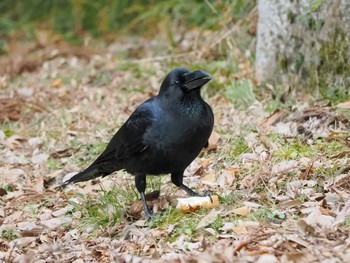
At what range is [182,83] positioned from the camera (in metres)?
4.35

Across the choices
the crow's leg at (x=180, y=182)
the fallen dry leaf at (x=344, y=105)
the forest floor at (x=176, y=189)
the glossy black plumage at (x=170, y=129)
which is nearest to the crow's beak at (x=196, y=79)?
the glossy black plumage at (x=170, y=129)

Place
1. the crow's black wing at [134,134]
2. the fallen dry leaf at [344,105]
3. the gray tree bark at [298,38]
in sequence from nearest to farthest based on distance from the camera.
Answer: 1. the crow's black wing at [134,134]
2. the fallen dry leaf at [344,105]
3. the gray tree bark at [298,38]

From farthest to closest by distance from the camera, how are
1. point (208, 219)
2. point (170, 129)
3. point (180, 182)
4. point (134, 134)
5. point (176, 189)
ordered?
point (176, 189) < point (180, 182) < point (134, 134) < point (170, 129) < point (208, 219)

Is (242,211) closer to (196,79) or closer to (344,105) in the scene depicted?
(196,79)

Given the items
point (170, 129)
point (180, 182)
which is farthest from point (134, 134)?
point (180, 182)

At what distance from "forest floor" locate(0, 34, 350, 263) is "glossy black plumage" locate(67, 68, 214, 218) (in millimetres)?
292

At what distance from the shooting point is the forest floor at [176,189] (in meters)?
3.79

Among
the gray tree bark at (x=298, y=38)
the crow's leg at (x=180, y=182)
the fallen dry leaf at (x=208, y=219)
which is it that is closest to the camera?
the fallen dry leaf at (x=208, y=219)

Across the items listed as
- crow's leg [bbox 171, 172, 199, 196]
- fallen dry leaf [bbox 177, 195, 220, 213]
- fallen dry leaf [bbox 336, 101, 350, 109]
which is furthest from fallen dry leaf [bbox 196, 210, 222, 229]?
fallen dry leaf [bbox 336, 101, 350, 109]

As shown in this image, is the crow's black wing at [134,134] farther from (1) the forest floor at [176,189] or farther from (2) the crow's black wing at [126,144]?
(1) the forest floor at [176,189]

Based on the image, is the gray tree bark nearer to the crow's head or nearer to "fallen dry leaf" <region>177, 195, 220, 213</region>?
the crow's head

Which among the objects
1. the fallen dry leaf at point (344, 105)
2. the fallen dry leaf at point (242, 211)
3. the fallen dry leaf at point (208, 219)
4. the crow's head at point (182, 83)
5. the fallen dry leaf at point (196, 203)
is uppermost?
the crow's head at point (182, 83)

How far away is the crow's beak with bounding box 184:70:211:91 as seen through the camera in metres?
4.23

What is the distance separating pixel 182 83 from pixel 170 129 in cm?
31
